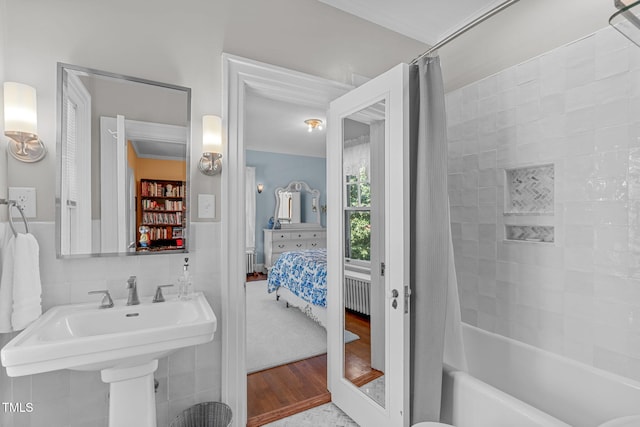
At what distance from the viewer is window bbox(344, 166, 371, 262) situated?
1982mm

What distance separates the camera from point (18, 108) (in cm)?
135

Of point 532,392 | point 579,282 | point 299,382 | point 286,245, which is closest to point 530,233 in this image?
point 579,282

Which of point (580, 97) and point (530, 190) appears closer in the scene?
point (580, 97)

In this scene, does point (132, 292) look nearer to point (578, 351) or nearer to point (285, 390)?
point (285, 390)

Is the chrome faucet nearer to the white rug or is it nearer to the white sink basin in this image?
the white sink basin

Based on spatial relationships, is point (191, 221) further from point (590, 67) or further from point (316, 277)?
point (590, 67)

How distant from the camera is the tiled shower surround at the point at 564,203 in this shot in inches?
59.9

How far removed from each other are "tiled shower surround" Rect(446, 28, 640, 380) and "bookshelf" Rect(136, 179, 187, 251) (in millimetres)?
1882

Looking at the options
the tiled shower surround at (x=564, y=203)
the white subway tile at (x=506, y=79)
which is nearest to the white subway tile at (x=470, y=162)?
the tiled shower surround at (x=564, y=203)

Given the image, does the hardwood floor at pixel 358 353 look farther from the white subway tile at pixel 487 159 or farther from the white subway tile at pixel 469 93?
the white subway tile at pixel 469 93

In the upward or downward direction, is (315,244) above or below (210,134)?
below

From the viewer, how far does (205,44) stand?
178 cm

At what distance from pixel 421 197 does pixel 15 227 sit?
187 centimetres

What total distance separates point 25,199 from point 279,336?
252 cm
